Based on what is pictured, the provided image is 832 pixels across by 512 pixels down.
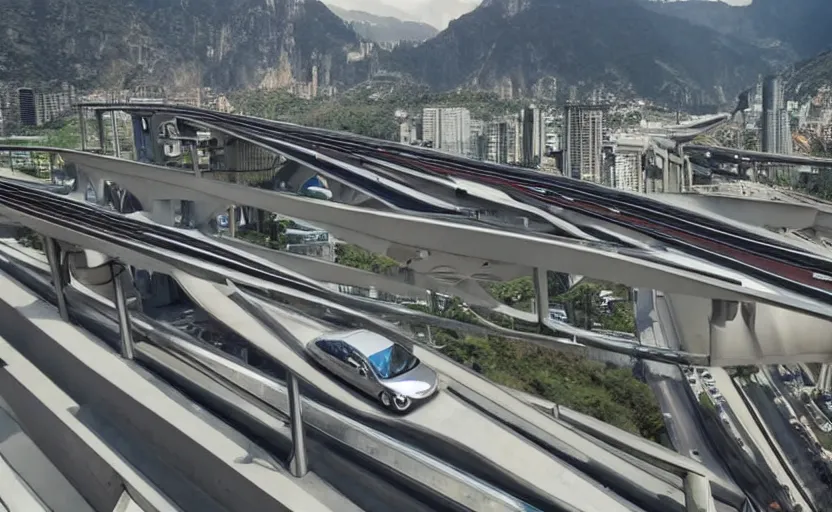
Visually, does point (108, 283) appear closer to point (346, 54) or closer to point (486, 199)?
point (486, 199)

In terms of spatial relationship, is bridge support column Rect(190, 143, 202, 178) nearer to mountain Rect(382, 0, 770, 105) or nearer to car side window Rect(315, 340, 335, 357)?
car side window Rect(315, 340, 335, 357)

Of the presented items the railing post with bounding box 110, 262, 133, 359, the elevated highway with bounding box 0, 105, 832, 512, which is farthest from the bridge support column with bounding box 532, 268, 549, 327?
the railing post with bounding box 110, 262, 133, 359

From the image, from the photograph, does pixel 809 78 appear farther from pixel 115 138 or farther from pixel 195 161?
pixel 195 161

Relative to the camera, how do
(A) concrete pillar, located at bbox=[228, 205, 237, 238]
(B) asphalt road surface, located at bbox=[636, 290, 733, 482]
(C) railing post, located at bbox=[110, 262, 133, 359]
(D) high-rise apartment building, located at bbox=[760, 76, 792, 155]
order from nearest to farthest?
1. (B) asphalt road surface, located at bbox=[636, 290, 733, 482]
2. (C) railing post, located at bbox=[110, 262, 133, 359]
3. (A) concrete pillar, located at bbox=[228, 205, 237, 238]
4. (D) high-rise apartment building, located at bbox=[760, 76, 792, 155]

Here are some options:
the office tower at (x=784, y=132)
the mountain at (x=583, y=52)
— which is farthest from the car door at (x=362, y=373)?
the mountain at (x=583, y=52)

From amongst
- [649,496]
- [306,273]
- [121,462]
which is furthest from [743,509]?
[306,273]

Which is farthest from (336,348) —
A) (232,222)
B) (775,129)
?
(775,129)
